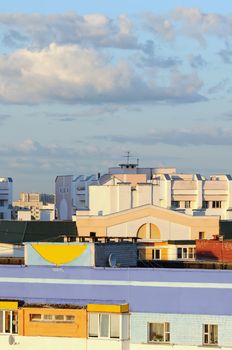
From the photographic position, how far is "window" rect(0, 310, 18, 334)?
42500mm

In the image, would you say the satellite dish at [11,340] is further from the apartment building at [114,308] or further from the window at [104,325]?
the window at [104,325]

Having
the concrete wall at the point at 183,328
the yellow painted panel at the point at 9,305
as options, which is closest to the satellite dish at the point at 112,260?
the concrete wall at the point at 183,328

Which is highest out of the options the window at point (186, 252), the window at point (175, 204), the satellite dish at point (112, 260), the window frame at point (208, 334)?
the window at point (175, 204)

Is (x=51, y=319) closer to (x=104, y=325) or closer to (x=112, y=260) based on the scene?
(x=104, y=325)

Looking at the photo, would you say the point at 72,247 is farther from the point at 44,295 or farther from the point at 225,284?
the point at 225,284

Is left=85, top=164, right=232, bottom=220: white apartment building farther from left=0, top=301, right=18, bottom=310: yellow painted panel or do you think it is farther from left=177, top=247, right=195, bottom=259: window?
left=0, top=301, right=18, bottom=310: yellow painted panel

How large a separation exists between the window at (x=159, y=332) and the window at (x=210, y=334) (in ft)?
4.17

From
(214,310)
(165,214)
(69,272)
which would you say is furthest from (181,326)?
(165,214)

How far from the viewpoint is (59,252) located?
140 feet

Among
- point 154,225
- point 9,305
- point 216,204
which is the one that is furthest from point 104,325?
point 216,204

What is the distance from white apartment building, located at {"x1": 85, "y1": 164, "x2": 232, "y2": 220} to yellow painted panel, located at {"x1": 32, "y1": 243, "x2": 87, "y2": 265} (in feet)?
196

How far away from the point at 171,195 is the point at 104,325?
72.1m

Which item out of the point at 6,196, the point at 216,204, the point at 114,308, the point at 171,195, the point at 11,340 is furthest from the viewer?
the point at 6,196

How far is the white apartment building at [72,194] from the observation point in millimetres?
137875
